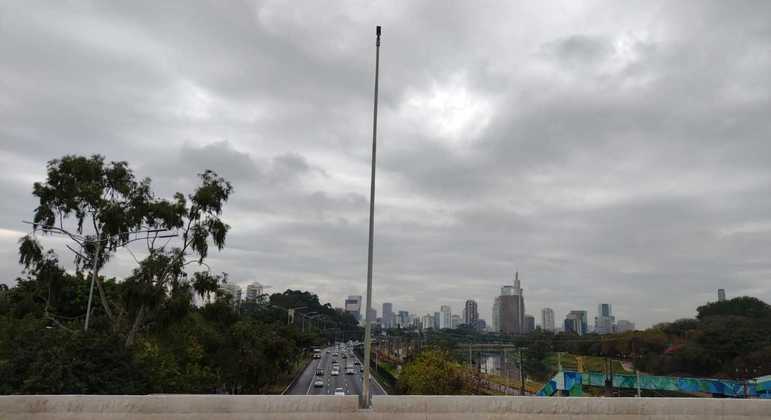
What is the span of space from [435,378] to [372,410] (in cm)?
3089

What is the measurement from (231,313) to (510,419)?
26.6 metres

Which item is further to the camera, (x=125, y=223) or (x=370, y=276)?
(x=125, y=223)

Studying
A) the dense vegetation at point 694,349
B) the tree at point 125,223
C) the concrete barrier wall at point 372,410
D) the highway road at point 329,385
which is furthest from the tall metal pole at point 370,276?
the dense vegetation at point 694,349

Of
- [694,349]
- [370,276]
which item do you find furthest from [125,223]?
[694,349]

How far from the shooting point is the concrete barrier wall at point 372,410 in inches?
412

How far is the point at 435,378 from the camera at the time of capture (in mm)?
40188

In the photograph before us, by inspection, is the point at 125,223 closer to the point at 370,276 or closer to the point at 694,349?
the point at 370,276

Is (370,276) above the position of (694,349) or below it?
above

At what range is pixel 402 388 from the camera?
45.0 m

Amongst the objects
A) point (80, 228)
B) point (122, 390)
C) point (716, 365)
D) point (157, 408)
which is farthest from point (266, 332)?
point (716, 365)

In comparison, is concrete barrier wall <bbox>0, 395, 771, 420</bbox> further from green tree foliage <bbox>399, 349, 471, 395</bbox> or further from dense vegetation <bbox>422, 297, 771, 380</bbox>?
dense vegetation <bbox>422, 297, 771, 380</bbox>

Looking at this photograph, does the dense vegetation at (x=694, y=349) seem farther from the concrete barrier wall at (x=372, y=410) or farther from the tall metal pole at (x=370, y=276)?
the concrete barrier wall at (x=372, y=410)

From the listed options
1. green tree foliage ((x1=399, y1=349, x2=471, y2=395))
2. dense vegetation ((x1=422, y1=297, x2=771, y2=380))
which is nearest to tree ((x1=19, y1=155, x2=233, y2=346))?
green tree foliage ((x1=399, y1=349, x2=471, y2=395))

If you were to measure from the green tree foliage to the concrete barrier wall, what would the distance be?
2912 centimetres
